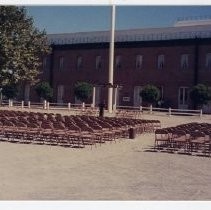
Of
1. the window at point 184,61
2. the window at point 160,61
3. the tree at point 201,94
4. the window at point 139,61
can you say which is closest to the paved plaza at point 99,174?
the tree at point 201,94

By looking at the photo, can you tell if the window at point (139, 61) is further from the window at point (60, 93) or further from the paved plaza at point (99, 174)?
the paved plaza at point (99, 174)

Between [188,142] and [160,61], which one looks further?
[160,61]

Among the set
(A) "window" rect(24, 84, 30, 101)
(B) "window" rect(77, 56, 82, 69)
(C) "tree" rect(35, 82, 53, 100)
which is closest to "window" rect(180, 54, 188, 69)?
(B) "window" rect(77, 56, 82, 69)

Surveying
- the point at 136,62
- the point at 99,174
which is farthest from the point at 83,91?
the point at 99,174

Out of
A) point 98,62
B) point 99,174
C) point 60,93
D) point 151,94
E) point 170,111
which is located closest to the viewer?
point 99,174

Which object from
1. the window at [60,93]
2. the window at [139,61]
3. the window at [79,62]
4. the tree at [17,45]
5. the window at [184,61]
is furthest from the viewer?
the window at [60,93]

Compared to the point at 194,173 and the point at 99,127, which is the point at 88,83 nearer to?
the point at 99,127

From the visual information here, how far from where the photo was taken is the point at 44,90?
161ft

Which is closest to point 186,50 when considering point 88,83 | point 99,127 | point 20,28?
point 88,83

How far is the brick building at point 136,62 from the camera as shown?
4497 cm

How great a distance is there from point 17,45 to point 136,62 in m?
18.1

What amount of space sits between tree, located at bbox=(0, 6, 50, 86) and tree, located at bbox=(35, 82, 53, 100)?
14.0m

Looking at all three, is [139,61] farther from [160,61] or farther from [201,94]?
[201,94]

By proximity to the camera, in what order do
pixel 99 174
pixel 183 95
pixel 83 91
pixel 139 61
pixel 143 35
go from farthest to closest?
pixel 143 35
pixel 139 61
pixel 83 91
pixel 183 95
pixel 99 174
